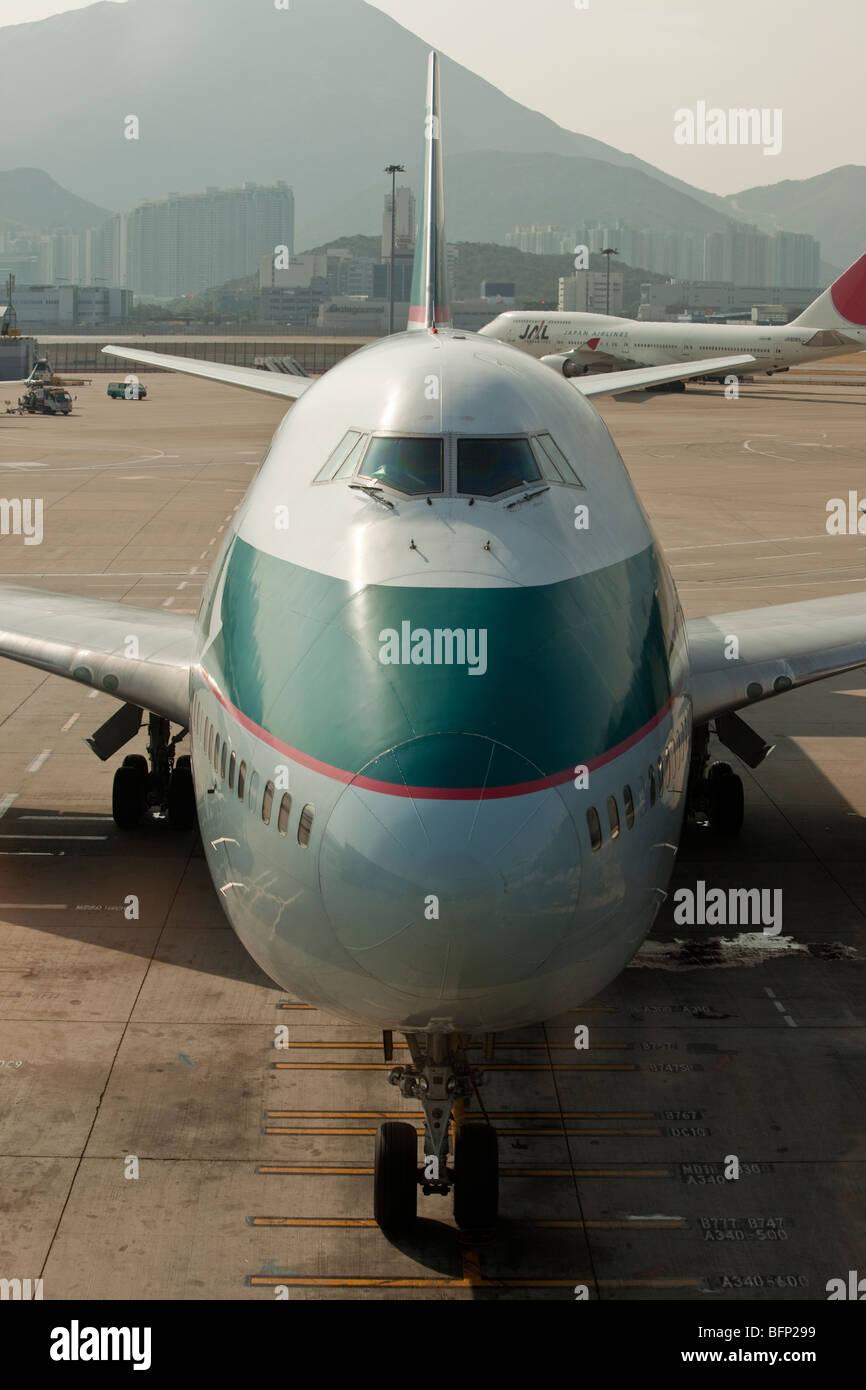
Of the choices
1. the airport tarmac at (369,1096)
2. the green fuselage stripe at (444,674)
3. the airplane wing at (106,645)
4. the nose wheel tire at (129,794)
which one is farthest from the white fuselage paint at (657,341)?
the green fuselage stripe at (444,674)

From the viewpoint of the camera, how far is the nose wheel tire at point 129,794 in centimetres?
2214

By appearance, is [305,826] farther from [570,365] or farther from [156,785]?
[570,365]

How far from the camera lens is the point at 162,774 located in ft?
73.7

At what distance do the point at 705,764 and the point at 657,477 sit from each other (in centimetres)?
4697

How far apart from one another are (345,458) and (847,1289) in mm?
8046

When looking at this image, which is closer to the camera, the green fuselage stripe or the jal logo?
the green fuselage stripe

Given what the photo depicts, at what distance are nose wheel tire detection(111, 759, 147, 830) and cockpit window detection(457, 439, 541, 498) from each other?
36.7 feet

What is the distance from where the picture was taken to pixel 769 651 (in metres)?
19.4

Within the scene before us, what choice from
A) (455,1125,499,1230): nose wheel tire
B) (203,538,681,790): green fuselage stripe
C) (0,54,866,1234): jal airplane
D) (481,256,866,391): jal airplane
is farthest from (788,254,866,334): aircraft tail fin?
(455,1125,499,1230): nose wheel tire

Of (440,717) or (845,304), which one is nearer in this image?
(440,717)

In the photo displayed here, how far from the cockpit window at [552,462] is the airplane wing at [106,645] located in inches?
246

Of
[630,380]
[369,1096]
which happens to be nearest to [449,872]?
[369,1096]

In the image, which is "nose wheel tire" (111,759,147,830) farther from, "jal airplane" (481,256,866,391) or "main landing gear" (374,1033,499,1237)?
"jal airplane" (481,256,866,391)

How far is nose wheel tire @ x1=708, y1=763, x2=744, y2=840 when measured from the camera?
2208 cm
